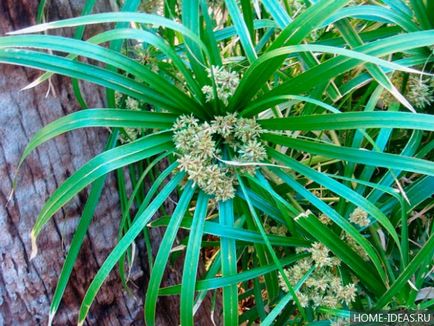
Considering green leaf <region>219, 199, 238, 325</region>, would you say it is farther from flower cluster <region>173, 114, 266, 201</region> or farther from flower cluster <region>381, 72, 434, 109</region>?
flower cluster <region>381, 72, 434, 109</region>

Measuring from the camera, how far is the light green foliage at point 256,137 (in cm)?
76

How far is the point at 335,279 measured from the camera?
91 cm

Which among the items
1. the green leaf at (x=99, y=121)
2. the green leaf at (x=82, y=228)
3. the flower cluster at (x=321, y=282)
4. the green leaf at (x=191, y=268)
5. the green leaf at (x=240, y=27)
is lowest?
the flower cluster at (x=321, y=282)

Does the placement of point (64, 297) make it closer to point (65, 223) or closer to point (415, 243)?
point (65, 223)

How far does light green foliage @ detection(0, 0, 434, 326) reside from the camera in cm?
76

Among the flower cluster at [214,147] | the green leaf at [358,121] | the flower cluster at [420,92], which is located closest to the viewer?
the green leaf at [358,121]

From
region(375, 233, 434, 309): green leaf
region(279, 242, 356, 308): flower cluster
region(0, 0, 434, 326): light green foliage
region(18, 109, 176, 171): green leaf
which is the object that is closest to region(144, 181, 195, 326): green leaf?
region(0, 0, 434, 326): light green foliage

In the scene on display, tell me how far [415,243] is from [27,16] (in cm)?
93

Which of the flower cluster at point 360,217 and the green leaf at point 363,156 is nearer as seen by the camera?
the green leaf at point 363,156

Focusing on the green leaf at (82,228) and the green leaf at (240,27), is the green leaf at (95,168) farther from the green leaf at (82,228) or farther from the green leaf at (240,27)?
the green leaf at (240,27)

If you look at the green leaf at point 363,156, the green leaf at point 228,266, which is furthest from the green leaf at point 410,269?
the green leaf at point 228,266

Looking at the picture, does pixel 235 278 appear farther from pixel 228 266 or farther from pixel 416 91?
pixel 416 91

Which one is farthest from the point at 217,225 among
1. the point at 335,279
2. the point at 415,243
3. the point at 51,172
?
the point at 415,243

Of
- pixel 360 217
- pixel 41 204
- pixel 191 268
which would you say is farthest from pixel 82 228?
pixel 360 217
